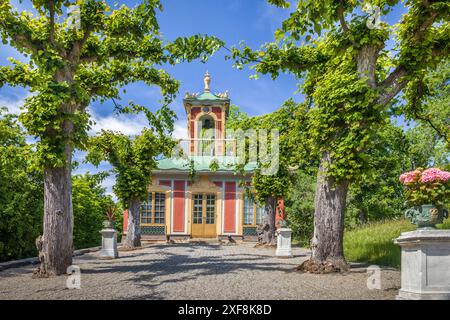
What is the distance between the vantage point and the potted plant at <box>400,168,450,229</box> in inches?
Result: 219

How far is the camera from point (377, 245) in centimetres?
1148

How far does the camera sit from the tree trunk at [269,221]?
17.0 metres

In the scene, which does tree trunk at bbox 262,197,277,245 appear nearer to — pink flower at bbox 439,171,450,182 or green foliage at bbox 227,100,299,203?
green foliage at bbox 227,100,299,203

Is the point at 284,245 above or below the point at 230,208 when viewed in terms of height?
below

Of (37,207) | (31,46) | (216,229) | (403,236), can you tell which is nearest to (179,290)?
(403,236)

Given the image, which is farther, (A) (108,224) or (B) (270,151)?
(B) (270,151)

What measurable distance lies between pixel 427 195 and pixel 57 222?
21.8 feet

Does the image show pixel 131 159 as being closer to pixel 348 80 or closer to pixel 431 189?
pixel 348 80

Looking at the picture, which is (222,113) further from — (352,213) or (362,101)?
(362,101)

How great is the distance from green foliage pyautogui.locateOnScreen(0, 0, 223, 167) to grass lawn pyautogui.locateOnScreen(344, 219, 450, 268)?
6.58m

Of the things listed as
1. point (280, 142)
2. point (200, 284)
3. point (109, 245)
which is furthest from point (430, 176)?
point (109, 245)

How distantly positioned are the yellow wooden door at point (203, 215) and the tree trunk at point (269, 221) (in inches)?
211

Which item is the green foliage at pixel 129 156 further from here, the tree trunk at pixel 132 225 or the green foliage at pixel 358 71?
the green foliage at pixel 358 71

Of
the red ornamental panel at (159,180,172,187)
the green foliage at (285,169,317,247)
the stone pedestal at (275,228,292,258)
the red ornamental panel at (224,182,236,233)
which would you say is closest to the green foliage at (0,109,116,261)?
the stone pedestal at (275,228,292,258)
